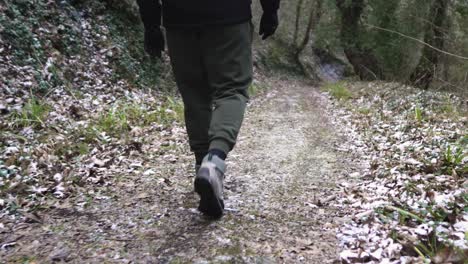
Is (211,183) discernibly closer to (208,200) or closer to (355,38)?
(208,200)

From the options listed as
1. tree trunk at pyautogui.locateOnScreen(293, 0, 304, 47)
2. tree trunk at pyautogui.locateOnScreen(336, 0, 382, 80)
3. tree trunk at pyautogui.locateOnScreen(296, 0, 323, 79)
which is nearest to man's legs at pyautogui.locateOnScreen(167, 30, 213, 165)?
tree trunk at pyautogui.locateOnScreen(336, 0, 382, 80)

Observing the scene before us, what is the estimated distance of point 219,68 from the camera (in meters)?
2.41

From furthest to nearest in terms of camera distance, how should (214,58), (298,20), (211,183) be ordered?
1. (298,20)
2. (214,58)
3. (211,183)

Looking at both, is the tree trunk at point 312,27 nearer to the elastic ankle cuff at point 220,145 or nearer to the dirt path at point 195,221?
the dirt path at point 195,221

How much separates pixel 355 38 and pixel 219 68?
1421cm

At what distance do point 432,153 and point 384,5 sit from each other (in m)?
9.85

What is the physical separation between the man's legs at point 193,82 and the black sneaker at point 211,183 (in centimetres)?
46

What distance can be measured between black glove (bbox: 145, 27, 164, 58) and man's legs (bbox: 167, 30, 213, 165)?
0.65ft

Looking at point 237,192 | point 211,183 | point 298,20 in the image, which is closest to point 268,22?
point 211,183

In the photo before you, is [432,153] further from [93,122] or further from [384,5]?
[384,5]

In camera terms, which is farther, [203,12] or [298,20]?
[298,20]

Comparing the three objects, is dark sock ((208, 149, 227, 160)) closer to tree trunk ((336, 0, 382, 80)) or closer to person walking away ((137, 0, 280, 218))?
person walking away ((137, 0, 280, 218))

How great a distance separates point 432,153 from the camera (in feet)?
11.6

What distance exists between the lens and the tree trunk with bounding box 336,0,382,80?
1477 cm
